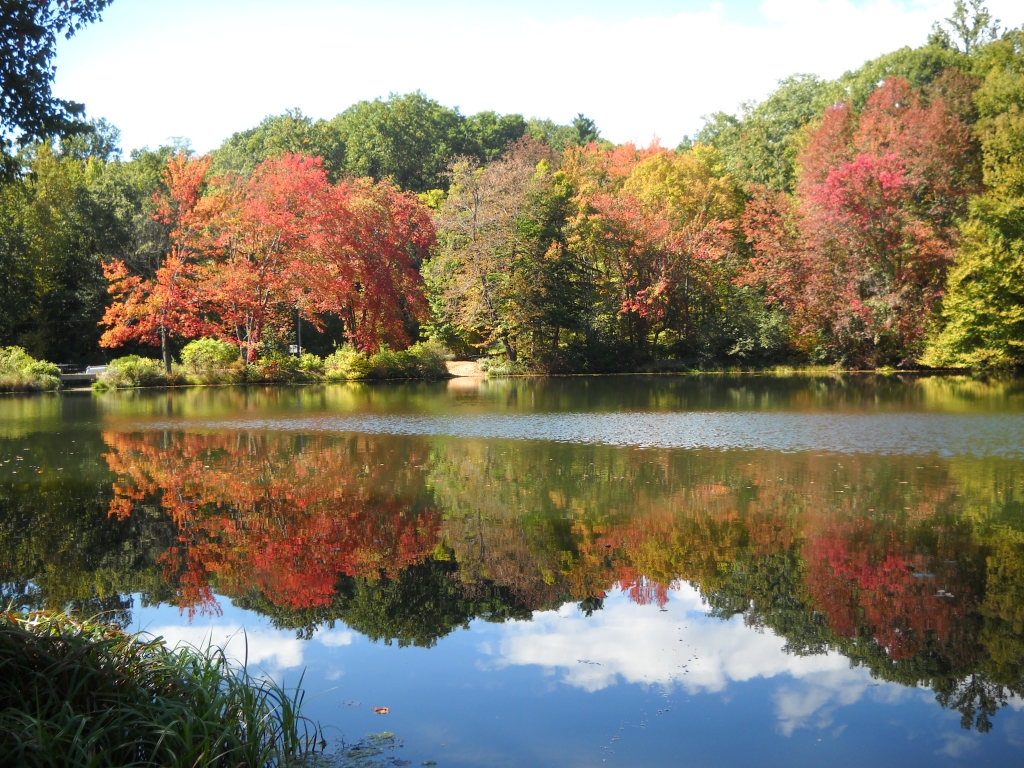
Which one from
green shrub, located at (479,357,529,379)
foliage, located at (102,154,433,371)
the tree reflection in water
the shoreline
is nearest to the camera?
the tree reflection in water

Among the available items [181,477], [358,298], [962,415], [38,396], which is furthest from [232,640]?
[358,298]

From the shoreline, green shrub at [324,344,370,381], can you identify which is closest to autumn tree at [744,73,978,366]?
the shoreline

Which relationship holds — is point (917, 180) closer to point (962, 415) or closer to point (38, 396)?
point (962, 415)

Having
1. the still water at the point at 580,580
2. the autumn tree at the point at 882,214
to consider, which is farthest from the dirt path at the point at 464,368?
the still water at the point at 580,580

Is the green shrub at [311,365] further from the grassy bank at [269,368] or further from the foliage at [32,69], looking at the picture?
the foliage at [32,69]

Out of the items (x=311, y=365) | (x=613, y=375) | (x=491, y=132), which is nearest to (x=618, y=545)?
(x=311, y=365)

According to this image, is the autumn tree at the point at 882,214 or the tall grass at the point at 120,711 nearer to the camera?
the tall grass at the point at 120,711

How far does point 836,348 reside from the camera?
3616cm

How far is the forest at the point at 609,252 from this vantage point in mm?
30812

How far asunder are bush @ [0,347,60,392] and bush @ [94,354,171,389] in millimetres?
1382

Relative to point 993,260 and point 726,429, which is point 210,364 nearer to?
point 726,429

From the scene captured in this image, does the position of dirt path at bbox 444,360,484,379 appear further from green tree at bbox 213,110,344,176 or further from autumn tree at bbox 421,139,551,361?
green tree at bbox 213,110,344,176

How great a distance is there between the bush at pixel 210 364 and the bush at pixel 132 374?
889 millimetres

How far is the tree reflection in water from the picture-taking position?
609 cm
